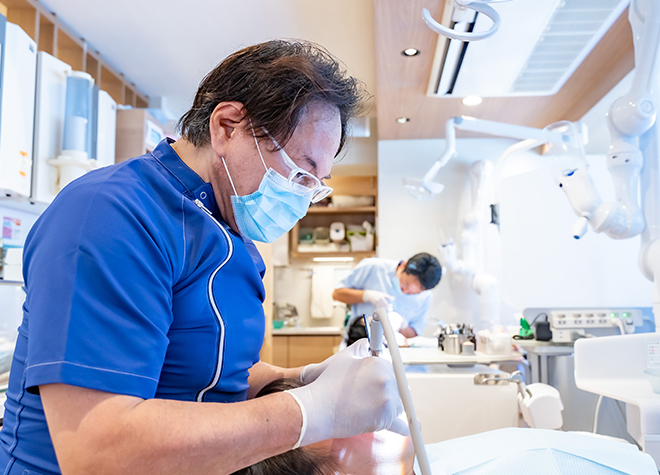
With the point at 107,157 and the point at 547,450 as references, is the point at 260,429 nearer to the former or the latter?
the point at 547,450

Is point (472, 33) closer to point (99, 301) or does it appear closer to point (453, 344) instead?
point (99, 301)

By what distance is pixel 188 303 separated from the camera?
68 centimetres

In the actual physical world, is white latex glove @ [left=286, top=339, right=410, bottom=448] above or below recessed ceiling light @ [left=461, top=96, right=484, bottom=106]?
below

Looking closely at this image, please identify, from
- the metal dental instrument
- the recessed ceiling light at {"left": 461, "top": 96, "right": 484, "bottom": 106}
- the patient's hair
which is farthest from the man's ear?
the recessed ceiling light at {"left": 461, "top": 96, "right": 484, "bottom": 106}

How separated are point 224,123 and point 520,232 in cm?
312

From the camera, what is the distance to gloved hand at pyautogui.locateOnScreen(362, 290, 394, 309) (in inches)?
126

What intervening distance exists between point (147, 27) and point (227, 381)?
9.60 ft

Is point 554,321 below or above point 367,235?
below

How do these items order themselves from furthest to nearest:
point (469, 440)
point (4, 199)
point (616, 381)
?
point (4, 199)
point (616, 381)
point (469, 440)

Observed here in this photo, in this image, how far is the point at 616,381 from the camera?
1.48 m

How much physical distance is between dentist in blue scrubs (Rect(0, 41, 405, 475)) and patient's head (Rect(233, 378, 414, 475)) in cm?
6

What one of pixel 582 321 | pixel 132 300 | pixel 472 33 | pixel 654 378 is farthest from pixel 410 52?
pixel 132 300

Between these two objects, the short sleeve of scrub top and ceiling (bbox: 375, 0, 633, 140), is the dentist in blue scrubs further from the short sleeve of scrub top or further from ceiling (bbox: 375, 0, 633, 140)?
ceiling (bbox: 375, 0, 633, 140)

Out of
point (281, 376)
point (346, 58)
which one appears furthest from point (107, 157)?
point (281, 376)
